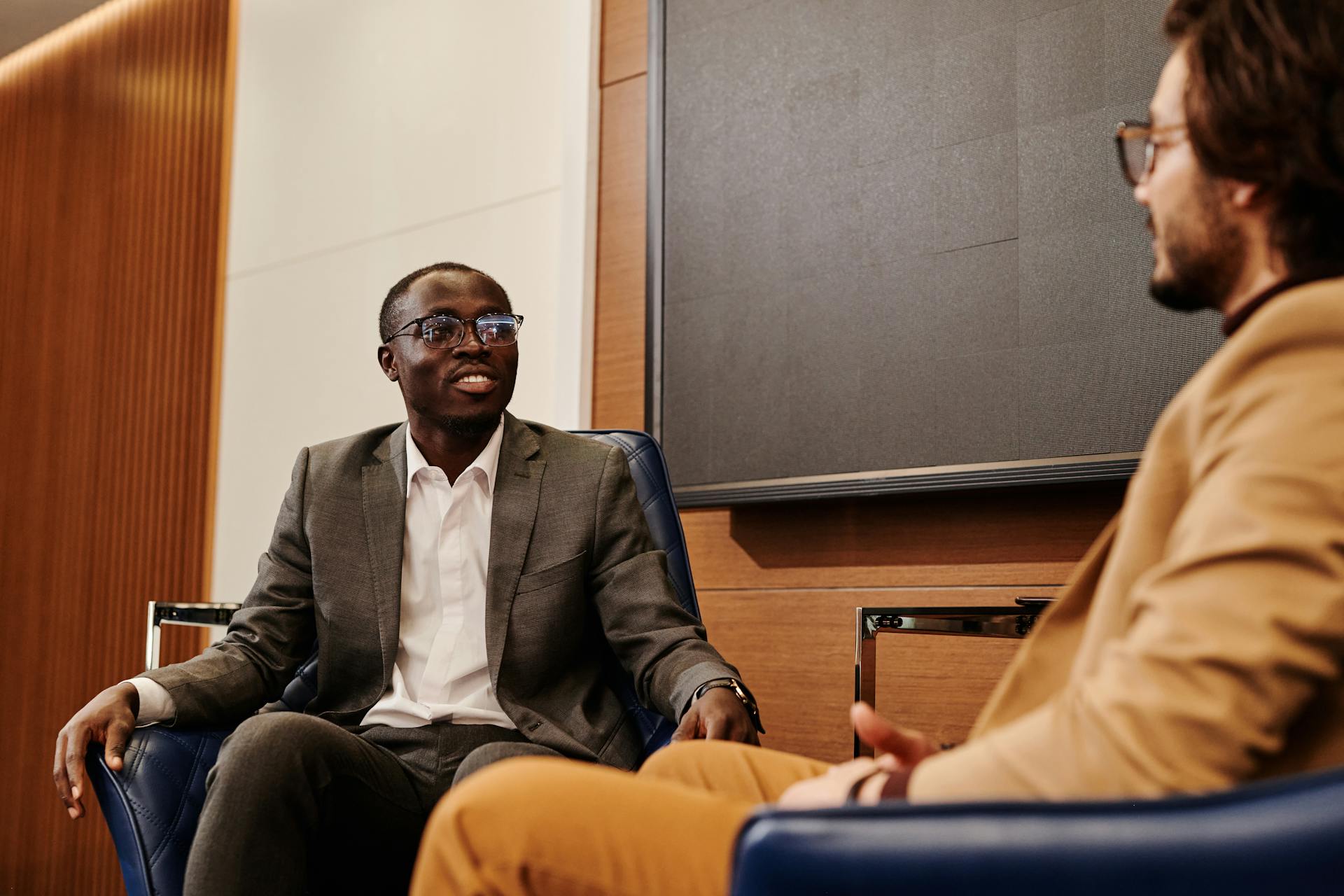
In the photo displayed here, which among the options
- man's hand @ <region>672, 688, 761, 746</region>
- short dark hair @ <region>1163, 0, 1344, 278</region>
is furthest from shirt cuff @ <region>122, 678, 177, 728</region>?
A: short dark hair @ <region>1163, 0, 1344, 278</region>

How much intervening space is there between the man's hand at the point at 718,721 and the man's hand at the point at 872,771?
0.63 meters

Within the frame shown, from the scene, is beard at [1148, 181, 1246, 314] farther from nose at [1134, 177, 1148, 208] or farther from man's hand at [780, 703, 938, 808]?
man's hand at [780, 703, 938, 808]

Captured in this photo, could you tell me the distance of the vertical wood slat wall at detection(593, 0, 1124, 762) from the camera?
8.15 ft

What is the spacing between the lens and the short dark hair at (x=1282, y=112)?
0.92 m

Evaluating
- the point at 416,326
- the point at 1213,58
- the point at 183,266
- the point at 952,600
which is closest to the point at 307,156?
the point at 183,266

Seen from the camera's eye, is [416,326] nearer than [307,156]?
Yes

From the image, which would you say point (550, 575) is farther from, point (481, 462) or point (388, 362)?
point (388, 362)

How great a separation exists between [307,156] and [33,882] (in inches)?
115

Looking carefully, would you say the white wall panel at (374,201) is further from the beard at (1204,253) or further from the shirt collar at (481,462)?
the beard at (1204,253)

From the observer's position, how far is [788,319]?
9.02 ft

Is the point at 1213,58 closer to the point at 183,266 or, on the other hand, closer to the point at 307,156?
the point at 307,156

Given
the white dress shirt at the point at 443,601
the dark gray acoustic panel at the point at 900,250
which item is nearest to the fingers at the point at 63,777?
the white dress shirt at the point at 443,601

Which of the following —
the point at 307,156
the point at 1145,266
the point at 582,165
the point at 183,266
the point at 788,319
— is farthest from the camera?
the point at 183,266

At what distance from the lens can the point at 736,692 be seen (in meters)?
1.79
